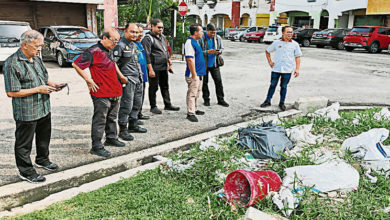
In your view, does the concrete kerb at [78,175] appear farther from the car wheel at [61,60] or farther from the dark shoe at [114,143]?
the car wheel at [61,60]

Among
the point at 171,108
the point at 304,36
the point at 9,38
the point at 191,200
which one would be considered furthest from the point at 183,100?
the point at 304,36

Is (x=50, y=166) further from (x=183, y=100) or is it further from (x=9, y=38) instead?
(x=9, y=38)

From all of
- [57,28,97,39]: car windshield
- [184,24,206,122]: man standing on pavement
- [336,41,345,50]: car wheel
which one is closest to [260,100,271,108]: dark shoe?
[184,24,206,122]: man standing on pavement

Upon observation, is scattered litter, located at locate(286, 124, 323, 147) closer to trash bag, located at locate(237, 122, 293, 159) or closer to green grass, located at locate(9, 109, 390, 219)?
trash bag, located at locate(237, 122, 293, 159)

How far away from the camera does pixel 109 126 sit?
4.87 m

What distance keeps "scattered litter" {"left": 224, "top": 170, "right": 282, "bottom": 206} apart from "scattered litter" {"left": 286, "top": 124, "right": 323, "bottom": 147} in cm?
149

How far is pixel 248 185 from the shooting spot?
141 inches

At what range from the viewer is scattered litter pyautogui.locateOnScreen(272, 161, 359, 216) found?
139 inches

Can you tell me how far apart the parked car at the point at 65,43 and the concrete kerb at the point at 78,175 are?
9220mm

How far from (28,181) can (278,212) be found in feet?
8.79

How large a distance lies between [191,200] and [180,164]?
0.72 meters

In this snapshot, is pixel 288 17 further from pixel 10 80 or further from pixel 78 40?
pixel 10 80

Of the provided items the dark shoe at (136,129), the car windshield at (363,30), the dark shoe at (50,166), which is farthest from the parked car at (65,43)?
the car windshield at (363,30)

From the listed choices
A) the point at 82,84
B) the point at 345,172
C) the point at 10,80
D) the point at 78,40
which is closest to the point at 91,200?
the point at 10,80
